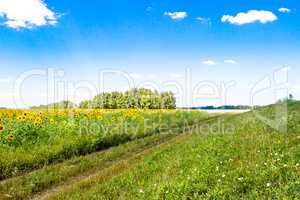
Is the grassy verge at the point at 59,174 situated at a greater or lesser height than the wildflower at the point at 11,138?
lesser

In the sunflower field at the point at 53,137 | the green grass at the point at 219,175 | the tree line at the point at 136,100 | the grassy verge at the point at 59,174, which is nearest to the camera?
the green grass at the point at 219,175

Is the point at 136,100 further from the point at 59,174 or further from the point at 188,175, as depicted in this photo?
the point at 188,175

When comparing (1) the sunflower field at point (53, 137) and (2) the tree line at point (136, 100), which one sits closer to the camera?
(1) the sunflower field at point (53, 137)

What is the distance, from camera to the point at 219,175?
9.30 m

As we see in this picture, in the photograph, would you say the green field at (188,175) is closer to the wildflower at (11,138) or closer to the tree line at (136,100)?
the wildflower at (11,138)

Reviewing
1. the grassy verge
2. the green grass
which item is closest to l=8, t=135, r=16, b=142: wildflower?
the grassy verge

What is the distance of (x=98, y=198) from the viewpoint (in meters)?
10.0

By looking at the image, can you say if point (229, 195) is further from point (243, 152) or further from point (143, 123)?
point (143, 123)

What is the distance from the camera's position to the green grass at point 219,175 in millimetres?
7984

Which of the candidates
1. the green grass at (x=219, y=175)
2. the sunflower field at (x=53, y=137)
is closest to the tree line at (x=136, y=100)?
the sunflower field at (x=53, y=137)

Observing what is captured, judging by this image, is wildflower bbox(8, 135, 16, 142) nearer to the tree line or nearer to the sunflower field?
the sunflower field

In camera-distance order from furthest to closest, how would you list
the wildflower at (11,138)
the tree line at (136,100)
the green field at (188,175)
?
the tree line at (136,100) < the wildflower at (11,138) < the green field at (188,175)

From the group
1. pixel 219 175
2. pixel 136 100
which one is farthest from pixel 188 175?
pixel 136 100

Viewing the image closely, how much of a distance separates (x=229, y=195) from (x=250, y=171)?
62.2 inches
